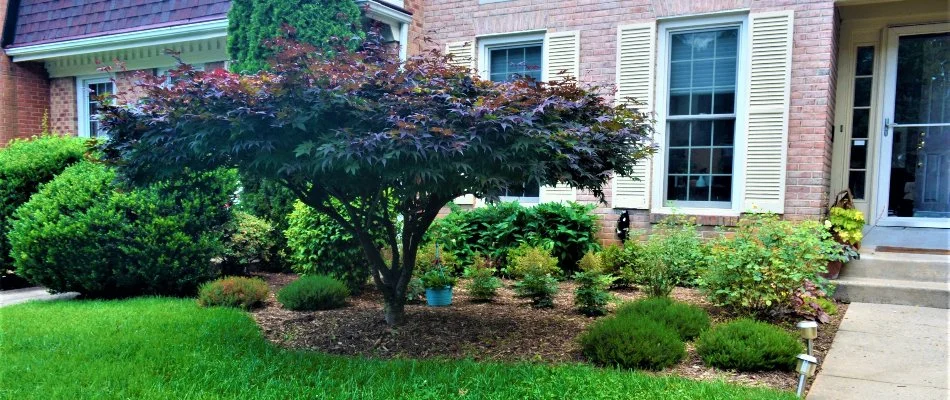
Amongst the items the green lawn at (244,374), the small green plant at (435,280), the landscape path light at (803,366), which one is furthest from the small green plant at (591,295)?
the landscape path light at (803,366)

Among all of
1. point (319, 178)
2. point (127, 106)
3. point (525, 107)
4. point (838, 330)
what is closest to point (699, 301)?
point (838, 330)

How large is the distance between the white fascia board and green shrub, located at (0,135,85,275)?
2405mm

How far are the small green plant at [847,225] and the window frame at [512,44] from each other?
3.36 meters

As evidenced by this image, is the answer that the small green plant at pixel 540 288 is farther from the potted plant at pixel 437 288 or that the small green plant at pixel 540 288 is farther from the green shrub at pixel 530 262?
the potted plant at pixel 437 288

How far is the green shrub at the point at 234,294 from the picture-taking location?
566 cm

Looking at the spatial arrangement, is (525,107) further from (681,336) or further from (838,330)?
(838,330)

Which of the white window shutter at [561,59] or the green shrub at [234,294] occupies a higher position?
the white window shutter at [561,59]

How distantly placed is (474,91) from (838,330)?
137 inches

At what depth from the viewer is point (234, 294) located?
5.68m

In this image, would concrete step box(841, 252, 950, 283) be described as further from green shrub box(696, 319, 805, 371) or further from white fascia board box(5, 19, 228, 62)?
white fascia board box(5, 19, 228, 62)

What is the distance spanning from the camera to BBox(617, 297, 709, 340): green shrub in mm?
4645

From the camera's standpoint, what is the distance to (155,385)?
358 centimetres

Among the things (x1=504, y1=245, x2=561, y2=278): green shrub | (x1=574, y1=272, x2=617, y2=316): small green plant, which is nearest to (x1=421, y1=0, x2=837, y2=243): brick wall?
(x1=504, y1=245, x2=561, y2=278): green shrub

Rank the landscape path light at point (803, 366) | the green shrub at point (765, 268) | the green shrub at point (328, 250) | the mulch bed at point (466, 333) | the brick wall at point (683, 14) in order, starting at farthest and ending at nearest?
the brick wall at point (683, 14), the green shrub at point (328, 250), the green shrub at point (765, 268), the mulch bed at point (466, 333), the landscape path light at point (803, 366)
